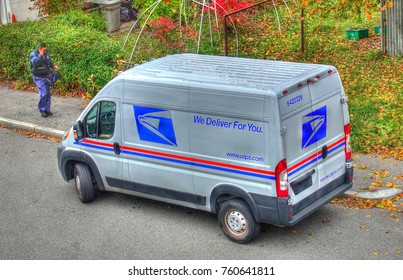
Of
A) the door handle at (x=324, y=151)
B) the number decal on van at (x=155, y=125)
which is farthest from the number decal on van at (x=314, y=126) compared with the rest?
the number decal on van at (x=155, y=125)

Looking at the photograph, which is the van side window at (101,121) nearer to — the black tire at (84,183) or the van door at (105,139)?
the van door at (105,139)

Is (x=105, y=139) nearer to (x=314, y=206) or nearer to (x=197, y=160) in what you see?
(x=197, y=160)

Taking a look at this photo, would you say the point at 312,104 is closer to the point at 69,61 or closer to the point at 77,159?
the point at 77,159

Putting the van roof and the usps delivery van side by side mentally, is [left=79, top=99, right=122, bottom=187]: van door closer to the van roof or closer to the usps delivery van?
the usps delivery van

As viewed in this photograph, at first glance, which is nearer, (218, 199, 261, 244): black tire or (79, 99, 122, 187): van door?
(218, 199, 261, 244): black tire

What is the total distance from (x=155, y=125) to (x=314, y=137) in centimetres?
227

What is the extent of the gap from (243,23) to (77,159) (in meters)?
8.85

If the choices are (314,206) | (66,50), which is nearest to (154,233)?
(314,206)

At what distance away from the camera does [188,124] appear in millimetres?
10281

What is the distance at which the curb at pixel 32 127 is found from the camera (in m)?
15.6

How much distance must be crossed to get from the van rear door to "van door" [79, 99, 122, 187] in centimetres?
285

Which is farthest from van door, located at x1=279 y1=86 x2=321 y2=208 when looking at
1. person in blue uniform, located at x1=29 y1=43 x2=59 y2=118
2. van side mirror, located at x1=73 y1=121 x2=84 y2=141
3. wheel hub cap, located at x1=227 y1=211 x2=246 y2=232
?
person in blue uniform, located at x1=29 y1=43 x2=59 y2=118

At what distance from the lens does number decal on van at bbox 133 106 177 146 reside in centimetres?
1052

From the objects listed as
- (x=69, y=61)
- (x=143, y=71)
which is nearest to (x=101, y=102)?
(x=143, y=71)
